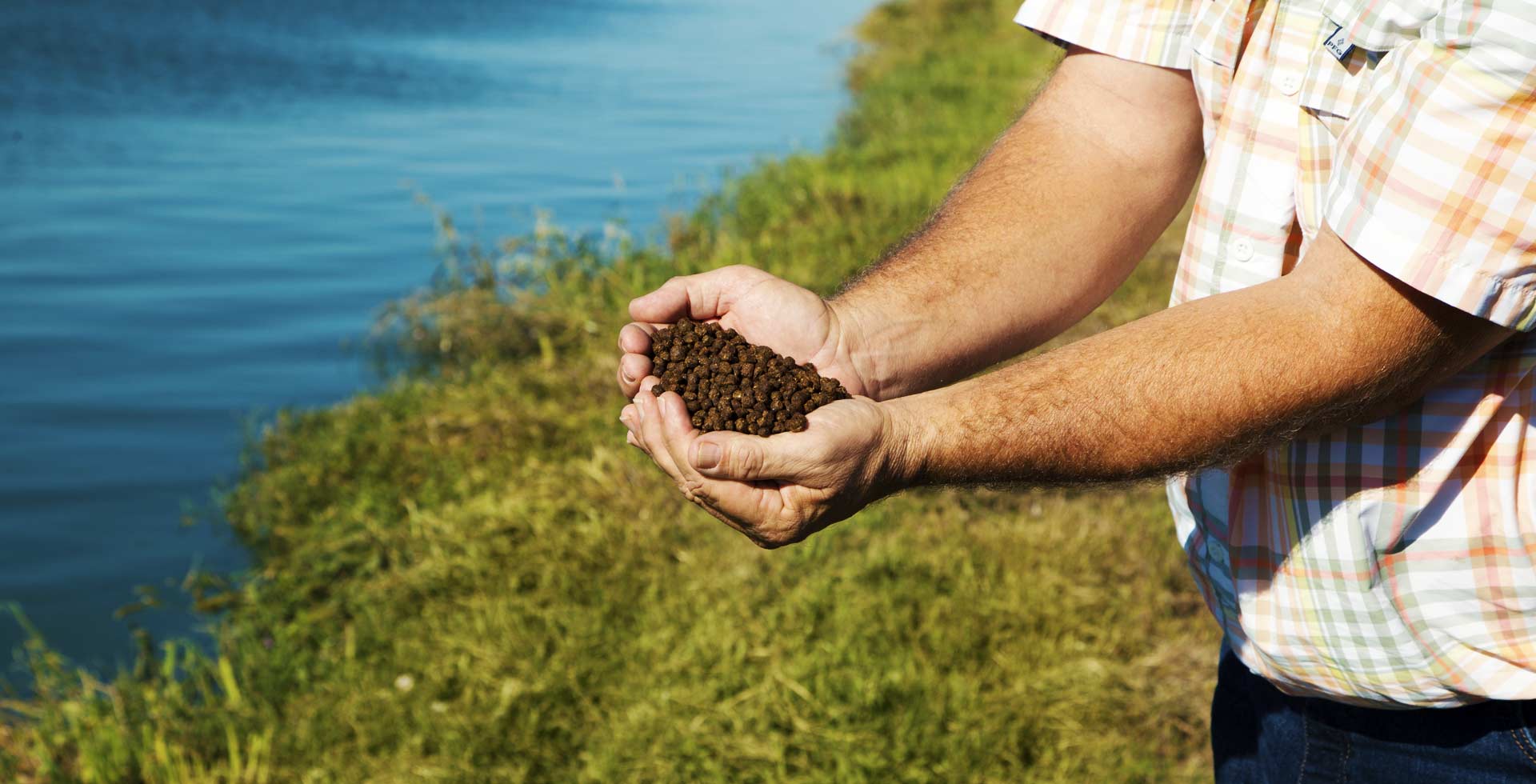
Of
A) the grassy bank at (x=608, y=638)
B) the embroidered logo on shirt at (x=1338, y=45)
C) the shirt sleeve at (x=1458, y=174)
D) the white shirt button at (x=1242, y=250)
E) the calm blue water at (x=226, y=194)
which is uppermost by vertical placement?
the embroidered logo on shirt at (x=1338, y=45)

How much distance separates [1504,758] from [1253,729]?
42 centimetres

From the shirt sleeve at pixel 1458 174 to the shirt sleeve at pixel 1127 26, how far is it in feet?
1.56

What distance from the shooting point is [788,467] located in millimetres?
1676

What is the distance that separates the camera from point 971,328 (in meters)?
1.99

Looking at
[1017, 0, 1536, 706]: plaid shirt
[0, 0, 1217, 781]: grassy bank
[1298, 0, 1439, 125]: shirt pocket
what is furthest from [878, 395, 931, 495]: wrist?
[0, 0, 1217, 781]: grassy bank

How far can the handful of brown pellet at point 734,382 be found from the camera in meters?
1.84

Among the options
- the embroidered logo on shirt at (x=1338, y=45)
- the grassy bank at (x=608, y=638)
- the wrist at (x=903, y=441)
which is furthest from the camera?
the grassy bank at (x=608, y=638)

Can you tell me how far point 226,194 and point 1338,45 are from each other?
970 centimetres

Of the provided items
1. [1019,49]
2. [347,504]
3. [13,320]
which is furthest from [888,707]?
[1019,49]

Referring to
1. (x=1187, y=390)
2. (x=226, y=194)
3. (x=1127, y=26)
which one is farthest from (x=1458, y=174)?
(x=226, y=194)

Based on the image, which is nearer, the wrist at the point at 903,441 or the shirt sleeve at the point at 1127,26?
the wrist at the point at 903,441

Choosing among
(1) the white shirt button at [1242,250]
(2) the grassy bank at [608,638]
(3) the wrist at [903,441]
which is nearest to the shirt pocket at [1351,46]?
(1) the white shirt button at [1242,250]

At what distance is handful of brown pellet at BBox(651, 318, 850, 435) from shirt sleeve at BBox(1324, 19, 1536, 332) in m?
0.78

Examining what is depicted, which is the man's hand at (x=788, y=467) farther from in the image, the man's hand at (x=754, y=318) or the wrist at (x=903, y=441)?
the man's hand at (x=754, y=318)
